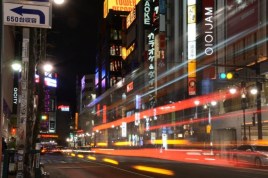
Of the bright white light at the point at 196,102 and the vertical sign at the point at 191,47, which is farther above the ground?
the vertical sign at the point at 191,47

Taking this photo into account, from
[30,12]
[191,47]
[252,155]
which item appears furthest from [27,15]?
[191,47]

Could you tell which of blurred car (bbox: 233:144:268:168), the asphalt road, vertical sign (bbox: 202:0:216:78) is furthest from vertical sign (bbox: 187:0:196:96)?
the asphalt road

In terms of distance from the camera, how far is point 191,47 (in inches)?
2685

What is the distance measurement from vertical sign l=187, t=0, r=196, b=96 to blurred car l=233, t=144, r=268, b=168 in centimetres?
3311

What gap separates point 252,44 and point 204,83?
40.6ft

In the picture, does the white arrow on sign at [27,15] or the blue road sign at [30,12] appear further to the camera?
the blue road sign at [30,12]

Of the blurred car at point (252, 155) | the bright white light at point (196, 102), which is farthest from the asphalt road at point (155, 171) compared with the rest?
the bright white light at point (196, 102)

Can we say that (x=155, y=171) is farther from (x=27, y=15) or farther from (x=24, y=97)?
(x=27, y=15)

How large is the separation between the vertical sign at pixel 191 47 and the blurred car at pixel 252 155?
33110mm

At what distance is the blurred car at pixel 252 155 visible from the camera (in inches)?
1201

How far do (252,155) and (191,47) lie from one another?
38035 millimetres

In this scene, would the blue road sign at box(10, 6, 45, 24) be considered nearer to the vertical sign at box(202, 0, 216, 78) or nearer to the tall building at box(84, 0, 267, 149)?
the tall building at box(84, 0, 267, 149)

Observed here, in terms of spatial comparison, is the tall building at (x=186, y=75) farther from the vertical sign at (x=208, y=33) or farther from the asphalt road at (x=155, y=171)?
the asphalt road at (x=155, y=171)

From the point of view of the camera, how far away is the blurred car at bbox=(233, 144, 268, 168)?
1201 inches
